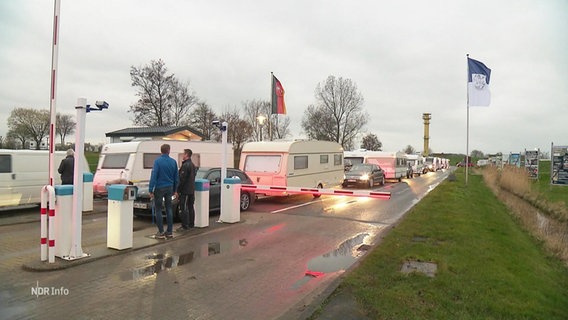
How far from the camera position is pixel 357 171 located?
2484 cm

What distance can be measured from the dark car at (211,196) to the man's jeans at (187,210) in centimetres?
61

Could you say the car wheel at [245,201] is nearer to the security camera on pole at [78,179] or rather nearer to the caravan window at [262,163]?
the caravan window at [262,163]

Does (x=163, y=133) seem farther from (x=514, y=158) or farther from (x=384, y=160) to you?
(x=514, y=158)

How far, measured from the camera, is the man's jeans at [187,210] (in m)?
9.10

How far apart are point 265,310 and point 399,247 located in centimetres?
388

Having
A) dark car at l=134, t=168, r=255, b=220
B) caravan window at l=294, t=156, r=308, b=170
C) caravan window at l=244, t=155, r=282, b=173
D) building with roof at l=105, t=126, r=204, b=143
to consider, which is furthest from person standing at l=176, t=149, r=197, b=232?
building with roof at l=105, t=126, r=204, b=143

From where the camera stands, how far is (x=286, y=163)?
49.8ft

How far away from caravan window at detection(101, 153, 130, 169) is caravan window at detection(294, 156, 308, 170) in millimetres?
6601

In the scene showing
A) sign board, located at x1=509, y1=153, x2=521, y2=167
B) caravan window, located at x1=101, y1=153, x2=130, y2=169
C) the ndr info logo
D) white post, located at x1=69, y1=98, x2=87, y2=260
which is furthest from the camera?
sign board, located at x1=509, y1=153, x2=521, y2=167

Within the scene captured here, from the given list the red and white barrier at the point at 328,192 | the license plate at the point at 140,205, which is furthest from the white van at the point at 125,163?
the red and white barrier at the point at 328,192

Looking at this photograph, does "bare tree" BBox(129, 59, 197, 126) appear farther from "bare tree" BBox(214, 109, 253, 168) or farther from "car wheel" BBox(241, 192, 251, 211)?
"car wheel" BBox(241, 192, 251, 211)

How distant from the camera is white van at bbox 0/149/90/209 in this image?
11.4 meters

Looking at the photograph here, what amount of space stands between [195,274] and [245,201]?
712cm

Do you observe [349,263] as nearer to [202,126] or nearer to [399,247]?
[399,247]
